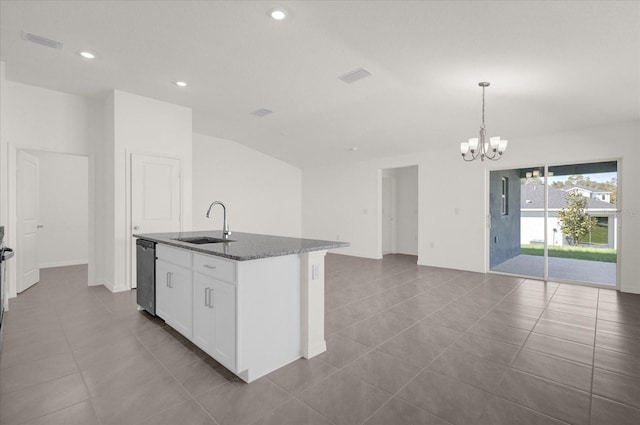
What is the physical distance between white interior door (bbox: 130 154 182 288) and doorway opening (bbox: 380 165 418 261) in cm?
529

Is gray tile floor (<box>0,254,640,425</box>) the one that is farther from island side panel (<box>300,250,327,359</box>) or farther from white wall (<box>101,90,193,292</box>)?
white wall (<box>101,90,193,292</box>)

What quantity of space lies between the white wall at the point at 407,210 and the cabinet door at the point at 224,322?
681cm

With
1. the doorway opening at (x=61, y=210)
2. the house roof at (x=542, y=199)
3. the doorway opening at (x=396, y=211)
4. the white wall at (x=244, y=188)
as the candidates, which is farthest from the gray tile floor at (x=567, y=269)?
the doorway opening at (x=61, y=210)

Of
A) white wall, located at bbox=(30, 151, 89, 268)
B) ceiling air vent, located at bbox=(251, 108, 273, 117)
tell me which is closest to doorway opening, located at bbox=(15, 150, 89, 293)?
white wall, located at bbox=(30, 151, 89, 268)

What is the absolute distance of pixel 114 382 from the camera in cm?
206

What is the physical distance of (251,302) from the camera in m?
2.06

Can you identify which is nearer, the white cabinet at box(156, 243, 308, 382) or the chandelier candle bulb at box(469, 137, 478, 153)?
the white cabinet at box(156, 243, 308, 382)

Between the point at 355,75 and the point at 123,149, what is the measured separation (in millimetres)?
3316

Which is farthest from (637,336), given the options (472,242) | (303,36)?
(303,36)

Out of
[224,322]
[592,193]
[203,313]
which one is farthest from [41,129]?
[592,193]

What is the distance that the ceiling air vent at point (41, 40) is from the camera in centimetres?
301

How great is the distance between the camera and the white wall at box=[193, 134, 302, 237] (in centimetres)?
717

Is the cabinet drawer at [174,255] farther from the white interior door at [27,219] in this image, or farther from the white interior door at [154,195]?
the white interior door at [27,219]

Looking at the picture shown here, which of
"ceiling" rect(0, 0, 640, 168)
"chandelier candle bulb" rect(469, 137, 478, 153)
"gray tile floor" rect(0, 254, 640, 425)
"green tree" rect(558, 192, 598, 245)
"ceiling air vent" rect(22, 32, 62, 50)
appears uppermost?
"ceiling air vent" rect(22, 32, 62, 50)
